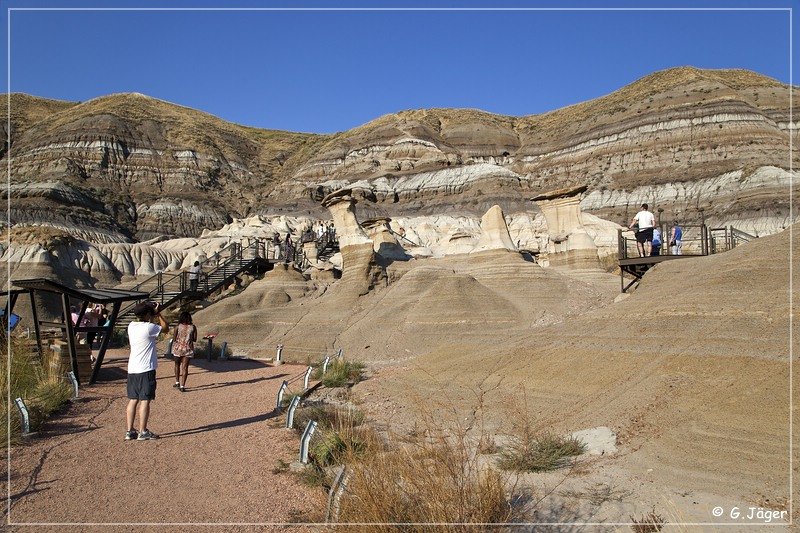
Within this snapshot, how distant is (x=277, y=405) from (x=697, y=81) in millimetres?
66523

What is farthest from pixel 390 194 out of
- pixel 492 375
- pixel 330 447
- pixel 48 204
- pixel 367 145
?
pixel 330 447

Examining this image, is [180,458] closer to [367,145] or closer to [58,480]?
[58,480]

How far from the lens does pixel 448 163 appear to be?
61.5 metres

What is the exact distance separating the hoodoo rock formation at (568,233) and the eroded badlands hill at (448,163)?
51.5 feet

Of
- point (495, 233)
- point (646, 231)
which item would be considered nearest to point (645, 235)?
point (646, 231)

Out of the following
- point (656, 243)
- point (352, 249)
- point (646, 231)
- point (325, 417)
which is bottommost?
point (325, 417)

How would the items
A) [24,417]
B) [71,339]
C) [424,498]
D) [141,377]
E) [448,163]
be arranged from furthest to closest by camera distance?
[448,163], [71,339], [141,377], [24,417], [424,498]

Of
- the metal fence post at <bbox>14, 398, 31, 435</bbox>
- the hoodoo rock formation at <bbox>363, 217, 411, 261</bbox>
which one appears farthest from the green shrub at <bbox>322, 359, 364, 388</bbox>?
the hoodoo rock formation at <bbox>363, 217, 411, 261</bbox>

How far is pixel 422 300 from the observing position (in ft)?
54.3

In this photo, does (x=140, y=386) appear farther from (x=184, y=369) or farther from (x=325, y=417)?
(x=184, y=369)

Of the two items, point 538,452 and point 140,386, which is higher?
point 140,386

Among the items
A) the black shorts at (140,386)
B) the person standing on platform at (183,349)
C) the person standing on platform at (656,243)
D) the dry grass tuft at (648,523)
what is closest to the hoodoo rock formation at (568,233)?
the person standing on platform at (656,243)

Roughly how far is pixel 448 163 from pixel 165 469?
5784cm

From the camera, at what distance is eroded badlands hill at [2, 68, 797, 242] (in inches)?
1954
